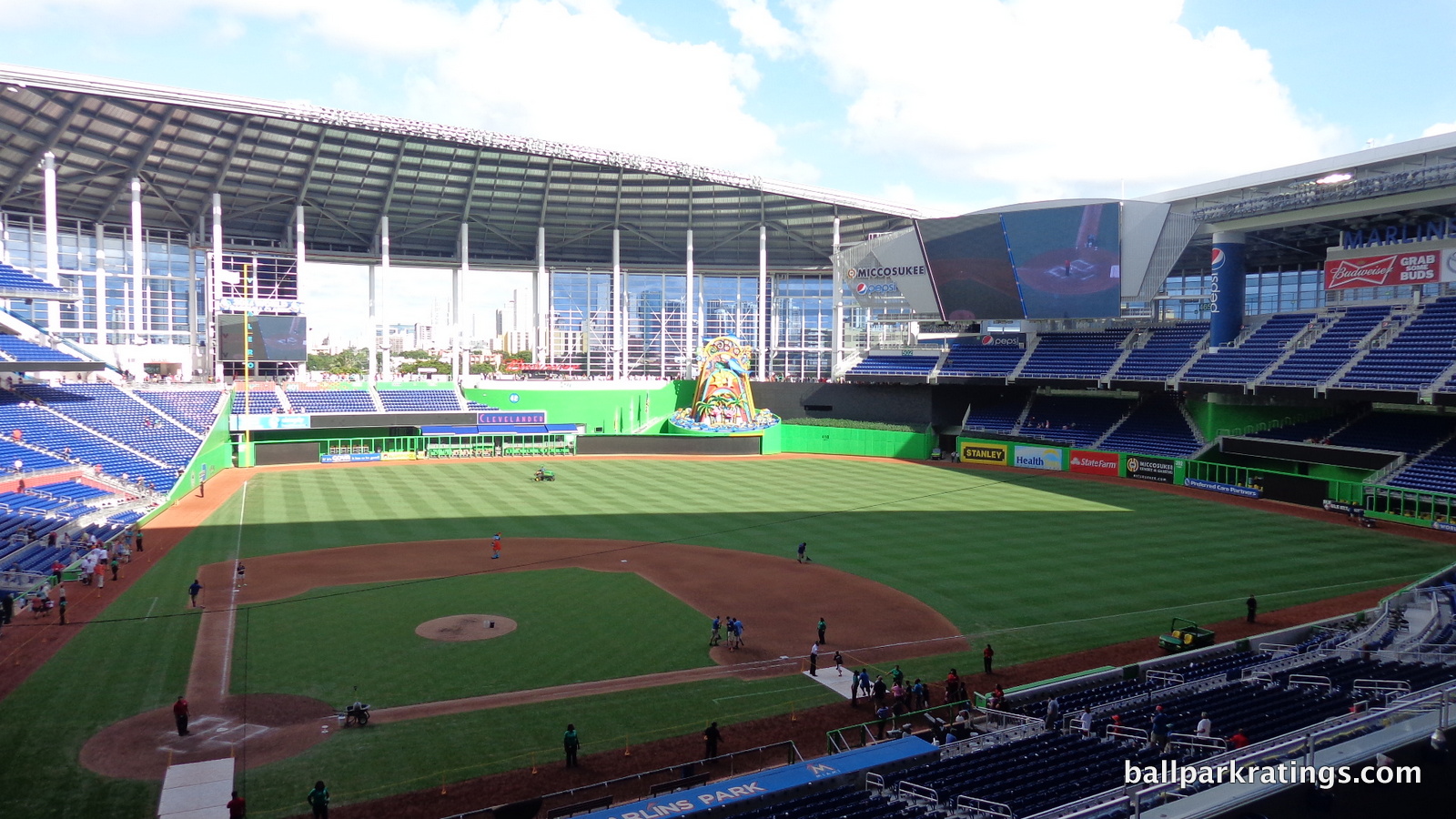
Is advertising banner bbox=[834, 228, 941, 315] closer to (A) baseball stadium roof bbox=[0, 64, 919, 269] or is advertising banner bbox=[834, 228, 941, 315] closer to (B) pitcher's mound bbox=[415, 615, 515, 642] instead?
(A) baseball stadium roof bbox=[0, 64, 919, 269]

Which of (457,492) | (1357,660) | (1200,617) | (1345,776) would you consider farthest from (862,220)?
(1345,776)

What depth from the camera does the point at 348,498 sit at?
4659 cm

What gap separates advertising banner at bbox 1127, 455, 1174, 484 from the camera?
168ft

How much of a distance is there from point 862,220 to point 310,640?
65663 mm

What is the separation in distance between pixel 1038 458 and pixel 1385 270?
20945 millimetres

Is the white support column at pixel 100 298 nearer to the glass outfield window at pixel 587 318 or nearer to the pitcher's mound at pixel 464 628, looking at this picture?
the glass outfield window at pixel 587 318

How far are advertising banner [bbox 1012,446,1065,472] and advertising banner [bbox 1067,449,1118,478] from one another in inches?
34.5

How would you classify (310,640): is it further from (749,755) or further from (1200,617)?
(1200,617)

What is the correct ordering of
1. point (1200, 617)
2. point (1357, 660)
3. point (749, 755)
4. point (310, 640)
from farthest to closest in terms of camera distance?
point (1200, 617)
point (310, 640)
point (1357, 660)
point (749, 755)

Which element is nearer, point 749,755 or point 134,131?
point 749,755

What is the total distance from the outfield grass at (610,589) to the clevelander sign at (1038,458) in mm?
2642

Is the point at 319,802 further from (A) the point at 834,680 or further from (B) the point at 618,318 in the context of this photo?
(B) the point at 618,318

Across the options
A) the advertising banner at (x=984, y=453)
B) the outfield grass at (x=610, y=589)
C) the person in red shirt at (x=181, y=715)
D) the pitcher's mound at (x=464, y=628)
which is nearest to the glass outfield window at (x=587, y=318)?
the outfield grass at (x=610, y=589)

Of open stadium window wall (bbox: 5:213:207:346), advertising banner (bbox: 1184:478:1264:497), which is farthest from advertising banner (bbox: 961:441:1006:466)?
open stadium window wall (bbox: 5:213:207:346)
